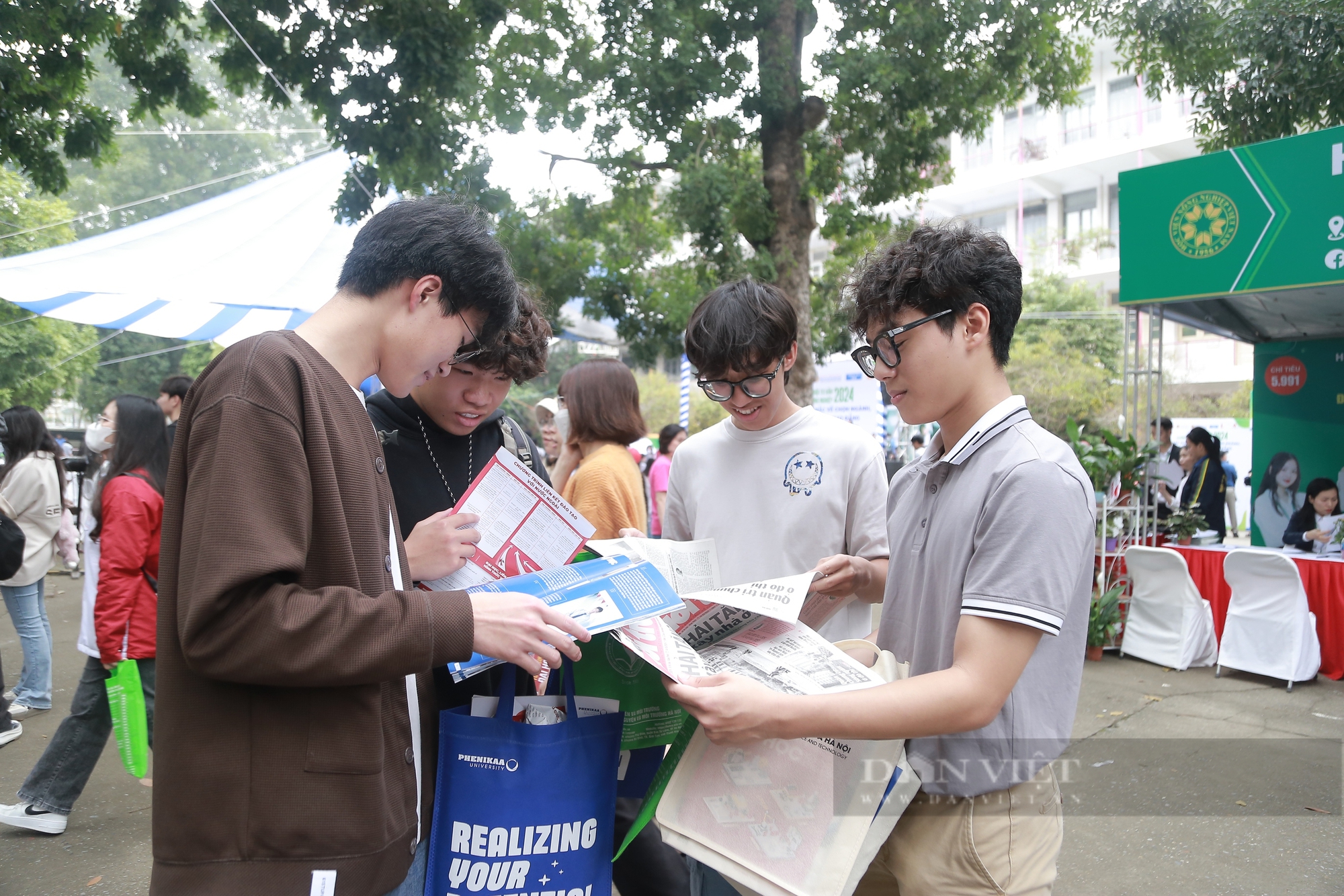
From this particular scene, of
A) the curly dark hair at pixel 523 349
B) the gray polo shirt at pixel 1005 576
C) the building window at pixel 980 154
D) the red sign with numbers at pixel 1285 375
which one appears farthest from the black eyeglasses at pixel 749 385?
the building window at pixel 980 154

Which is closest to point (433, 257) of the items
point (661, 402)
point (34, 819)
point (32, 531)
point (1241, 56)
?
point (34, 819)

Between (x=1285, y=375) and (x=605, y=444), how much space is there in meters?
10.2

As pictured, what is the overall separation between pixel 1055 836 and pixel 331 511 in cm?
131

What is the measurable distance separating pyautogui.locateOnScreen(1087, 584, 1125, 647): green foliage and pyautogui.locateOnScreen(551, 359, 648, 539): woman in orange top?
4.39 m

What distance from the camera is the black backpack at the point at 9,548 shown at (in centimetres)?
416

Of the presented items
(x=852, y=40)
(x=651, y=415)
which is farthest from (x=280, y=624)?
(x=651, y=415)

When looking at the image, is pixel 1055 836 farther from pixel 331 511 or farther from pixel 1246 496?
pixel 1246 496

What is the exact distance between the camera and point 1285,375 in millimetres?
10312

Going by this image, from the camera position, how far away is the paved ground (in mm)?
3305

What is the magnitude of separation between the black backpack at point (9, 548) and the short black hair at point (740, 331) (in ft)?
12.5

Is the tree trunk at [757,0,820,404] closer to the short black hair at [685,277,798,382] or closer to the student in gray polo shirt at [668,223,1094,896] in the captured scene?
the short black hair at [685,277,798,382]

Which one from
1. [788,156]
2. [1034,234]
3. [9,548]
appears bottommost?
[9,548]

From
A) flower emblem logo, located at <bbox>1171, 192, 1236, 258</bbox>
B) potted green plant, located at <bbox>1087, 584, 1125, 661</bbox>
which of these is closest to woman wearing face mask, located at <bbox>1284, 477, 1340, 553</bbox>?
potted green plant, located at <bbox>1087, 584, 1125, 661</bbox>

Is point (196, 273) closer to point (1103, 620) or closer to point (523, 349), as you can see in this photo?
point (523, 349)
